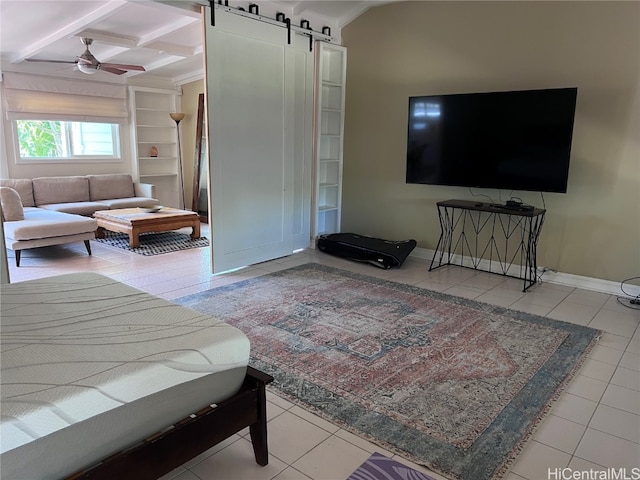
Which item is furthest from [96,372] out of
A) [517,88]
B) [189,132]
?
[189,132]

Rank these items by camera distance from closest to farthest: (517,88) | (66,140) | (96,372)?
(96,372), (517,88), (66,140)

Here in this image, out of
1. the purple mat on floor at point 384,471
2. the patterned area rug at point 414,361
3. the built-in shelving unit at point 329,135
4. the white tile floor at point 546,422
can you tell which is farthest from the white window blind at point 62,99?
the purple mat on floor at point 384,471

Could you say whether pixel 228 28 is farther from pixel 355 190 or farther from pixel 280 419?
pixel 280 419

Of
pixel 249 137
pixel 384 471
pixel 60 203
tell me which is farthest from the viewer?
pixel 60 203

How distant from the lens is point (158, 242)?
234 inches

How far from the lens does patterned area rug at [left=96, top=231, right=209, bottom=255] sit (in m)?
5.53

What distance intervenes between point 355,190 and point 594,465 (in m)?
4.21

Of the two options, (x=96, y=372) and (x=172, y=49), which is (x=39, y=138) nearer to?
(x=172, y=49)

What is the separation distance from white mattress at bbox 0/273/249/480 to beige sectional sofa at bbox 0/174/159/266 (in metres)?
3.33

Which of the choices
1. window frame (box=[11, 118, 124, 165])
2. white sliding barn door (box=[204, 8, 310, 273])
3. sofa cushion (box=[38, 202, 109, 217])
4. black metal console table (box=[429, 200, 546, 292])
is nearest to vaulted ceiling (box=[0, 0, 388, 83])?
white sliding barn door (box=[204, 8, 310, 273])

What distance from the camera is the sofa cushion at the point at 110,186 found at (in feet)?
23.3

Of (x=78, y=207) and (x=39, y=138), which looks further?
(x=39, y=138)

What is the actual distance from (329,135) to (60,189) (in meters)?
4.15

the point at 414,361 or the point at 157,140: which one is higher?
the point at 157,140
